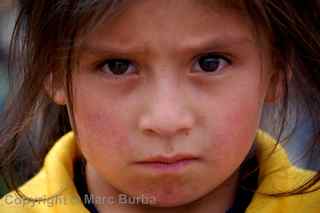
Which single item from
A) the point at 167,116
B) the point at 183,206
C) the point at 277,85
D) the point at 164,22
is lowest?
the point at 183,206

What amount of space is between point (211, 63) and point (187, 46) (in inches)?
2.8

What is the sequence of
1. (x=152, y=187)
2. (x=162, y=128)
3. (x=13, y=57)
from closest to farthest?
(x=162, y=128) < (x=152, y=187) < (x=13, y=57)

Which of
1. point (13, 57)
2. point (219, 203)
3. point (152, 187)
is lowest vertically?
point (219, 203)

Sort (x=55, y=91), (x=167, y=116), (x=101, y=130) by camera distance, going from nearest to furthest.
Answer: (x=167, y=116)
(x=101, y=130)
(x=55, y=91)

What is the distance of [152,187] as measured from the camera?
138 centimetres

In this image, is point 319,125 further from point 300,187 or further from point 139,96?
point 139,96

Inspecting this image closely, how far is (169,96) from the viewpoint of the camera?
1.28 metres

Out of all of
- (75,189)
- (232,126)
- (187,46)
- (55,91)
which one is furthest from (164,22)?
(75,189)

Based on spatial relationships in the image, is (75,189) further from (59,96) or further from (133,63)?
(133,63)

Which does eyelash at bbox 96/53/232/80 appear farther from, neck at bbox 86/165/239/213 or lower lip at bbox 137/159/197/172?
neck at bbox 86/165/239/213

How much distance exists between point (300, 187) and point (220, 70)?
33cm

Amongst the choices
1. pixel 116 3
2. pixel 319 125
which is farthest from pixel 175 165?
pixel 319 125

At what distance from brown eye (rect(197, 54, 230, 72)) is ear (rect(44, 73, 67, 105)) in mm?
277

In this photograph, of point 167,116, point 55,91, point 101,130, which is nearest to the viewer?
point 167,116
